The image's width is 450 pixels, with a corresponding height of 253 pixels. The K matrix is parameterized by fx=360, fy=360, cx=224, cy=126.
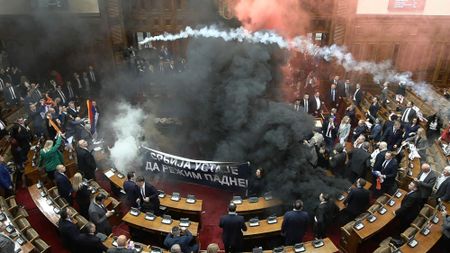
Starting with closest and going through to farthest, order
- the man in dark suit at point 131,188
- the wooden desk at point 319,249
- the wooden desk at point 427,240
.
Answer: the wooden desk at point 427,240 → the wooden desk at point 319,249 → the man in dark suit at point 131,188

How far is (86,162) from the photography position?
9539mm

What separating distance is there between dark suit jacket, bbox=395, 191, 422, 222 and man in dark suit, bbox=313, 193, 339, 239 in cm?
137

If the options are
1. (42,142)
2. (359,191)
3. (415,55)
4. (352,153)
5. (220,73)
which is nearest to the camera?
(359,191)

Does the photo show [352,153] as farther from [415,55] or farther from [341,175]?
[415,55]

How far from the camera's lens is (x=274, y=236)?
312 inches

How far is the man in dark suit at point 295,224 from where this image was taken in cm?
715

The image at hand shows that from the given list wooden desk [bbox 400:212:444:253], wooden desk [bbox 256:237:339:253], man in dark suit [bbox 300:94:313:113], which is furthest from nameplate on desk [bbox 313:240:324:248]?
man in dark suit [bbox 300:94:313:113]

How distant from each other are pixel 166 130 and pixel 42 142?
3920mm

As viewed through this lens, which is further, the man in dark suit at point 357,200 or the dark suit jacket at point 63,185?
the dark suit jacket at point 63,185

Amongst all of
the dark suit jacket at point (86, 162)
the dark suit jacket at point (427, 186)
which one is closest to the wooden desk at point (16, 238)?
the dark suit jacket at point (86, 162)

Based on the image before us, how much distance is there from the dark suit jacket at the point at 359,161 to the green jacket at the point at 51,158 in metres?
7.76

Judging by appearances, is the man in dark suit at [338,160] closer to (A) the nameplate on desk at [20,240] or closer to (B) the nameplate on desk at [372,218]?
(B) the nameplate on desk at [372,218]

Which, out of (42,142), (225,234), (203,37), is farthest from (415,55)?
(42,142)

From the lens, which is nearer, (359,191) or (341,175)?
(359,191)
